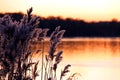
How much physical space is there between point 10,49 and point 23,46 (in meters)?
0.17

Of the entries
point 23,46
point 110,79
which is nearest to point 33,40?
point 23,46

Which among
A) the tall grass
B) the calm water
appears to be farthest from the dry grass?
the calm water

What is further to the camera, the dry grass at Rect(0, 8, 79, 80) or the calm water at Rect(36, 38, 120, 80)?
the calm water at Rect(36, 38, 120, 80)

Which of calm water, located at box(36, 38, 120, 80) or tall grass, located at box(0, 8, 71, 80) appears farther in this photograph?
calm water, located at box(36, 38, 120, 80)

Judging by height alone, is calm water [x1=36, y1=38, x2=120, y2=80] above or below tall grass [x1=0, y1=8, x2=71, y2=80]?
below

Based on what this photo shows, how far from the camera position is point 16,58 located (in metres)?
5.08

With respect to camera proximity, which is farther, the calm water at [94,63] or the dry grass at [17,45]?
the calm water at [94,63]

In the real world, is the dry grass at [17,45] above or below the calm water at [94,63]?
above

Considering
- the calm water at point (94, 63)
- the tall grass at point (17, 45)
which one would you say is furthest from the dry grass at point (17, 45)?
the calm water at point (94, 63)

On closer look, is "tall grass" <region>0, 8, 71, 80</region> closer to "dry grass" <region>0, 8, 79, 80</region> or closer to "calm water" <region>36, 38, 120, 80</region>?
"dry grass" <region>0, 8, 79, 80</region>

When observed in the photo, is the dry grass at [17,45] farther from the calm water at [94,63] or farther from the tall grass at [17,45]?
the calm water at [94,63]

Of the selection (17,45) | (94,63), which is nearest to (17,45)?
(17,45)

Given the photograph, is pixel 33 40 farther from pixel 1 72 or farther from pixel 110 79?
pixel 110 79

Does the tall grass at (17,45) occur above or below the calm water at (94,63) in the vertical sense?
above
